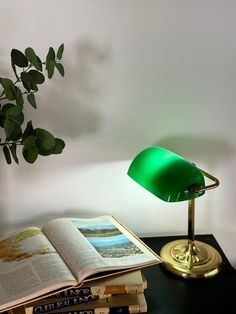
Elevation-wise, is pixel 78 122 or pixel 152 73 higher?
pixel 152 73

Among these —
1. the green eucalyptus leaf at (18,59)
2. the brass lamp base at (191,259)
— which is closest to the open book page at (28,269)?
the brass lamp base at (191,259)

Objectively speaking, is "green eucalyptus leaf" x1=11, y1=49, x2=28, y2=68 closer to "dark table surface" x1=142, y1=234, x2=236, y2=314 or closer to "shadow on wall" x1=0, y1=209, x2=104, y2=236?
"shadow on wall" x1=0, y1=209, x2=104, y2=236

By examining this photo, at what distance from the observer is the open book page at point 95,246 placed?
97cm

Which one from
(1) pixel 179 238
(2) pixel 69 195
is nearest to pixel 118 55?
(2) pixel 69 195

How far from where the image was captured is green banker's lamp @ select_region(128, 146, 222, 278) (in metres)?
1.00

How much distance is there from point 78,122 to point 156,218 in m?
0.39

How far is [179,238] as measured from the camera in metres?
1.32

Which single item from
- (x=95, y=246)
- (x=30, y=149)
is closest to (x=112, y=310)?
(x=95, y=246)

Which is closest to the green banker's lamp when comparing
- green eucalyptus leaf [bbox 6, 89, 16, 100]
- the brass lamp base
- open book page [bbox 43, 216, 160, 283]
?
the brass lamp base

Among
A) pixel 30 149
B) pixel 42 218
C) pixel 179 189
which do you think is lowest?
pixel 42 218

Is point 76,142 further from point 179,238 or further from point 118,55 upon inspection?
point 179,238

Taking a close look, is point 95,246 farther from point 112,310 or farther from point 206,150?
point 206,150

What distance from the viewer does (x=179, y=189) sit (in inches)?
38.8

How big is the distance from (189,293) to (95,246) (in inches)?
10.2
